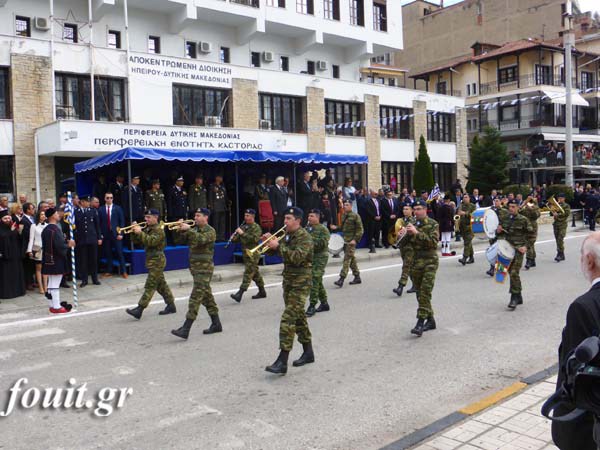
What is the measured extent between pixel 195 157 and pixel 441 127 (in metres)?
25.7

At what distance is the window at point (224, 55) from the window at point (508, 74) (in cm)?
2714

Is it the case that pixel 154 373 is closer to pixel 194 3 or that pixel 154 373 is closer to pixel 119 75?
pixel 119 75

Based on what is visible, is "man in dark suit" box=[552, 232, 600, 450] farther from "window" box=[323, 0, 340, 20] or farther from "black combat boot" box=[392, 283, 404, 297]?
"window" box=[323, 0, 340, 20]

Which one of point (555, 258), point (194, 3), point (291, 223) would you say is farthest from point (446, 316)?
point (194, 3)

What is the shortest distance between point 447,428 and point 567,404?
8.10 ft

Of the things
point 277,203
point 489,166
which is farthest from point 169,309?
point 489,166

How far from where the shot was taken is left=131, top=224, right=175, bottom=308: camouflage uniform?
10039 mm

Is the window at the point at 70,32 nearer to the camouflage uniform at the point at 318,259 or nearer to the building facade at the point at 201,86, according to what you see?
the building facade at the point at 201,86

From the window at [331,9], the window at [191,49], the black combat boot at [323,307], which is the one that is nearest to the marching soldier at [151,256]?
the black combat boot at [323,307]

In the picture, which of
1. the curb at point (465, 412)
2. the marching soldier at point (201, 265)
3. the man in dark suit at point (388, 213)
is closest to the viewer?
the curb at point (465, 412)

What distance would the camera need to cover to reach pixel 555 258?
16719 millimetres

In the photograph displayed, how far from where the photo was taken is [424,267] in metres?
8.96

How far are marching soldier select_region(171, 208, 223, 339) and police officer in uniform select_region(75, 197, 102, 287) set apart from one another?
5286 millimetres

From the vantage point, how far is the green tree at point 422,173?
3334cm
